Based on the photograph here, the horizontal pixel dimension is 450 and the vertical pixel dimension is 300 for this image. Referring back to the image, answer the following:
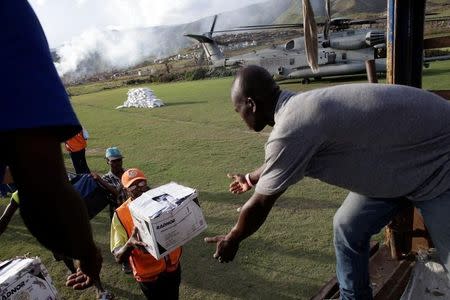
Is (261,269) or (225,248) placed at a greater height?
(225,248)

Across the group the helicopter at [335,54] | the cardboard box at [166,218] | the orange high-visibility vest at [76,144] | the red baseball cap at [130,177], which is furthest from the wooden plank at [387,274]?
the helicopter at [335,54]

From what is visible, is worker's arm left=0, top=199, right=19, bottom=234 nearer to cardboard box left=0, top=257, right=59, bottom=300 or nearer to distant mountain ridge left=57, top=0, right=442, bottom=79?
cardboard box left=0, top=257, right=59, bottom=300

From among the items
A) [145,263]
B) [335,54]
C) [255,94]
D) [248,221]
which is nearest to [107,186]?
[145,263]

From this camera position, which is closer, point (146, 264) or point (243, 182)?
point (146, 264)

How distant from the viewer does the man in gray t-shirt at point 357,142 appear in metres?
1.96

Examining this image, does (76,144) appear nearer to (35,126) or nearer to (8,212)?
(8,212)

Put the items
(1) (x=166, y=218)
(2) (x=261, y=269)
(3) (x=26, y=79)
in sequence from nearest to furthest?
(3) (x=26, y=79) < (1) (x=166, y=218) < (2) (x=261, y=269)

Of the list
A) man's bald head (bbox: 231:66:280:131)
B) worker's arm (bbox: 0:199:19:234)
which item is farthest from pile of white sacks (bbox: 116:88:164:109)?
man's bald head (bbox: 231:66:280:131)

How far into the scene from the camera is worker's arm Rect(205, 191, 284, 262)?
2.15m

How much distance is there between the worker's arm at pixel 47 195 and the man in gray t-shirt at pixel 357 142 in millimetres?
1173

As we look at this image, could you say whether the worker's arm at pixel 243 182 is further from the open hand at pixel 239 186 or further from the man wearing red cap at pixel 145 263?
the man wearing red cap at pixel 145 263

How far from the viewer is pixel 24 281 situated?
2477 millimetres

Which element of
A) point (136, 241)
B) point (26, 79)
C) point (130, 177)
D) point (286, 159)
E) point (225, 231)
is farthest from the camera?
point (225, 231)

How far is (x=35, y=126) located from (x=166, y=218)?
65.1 inches
